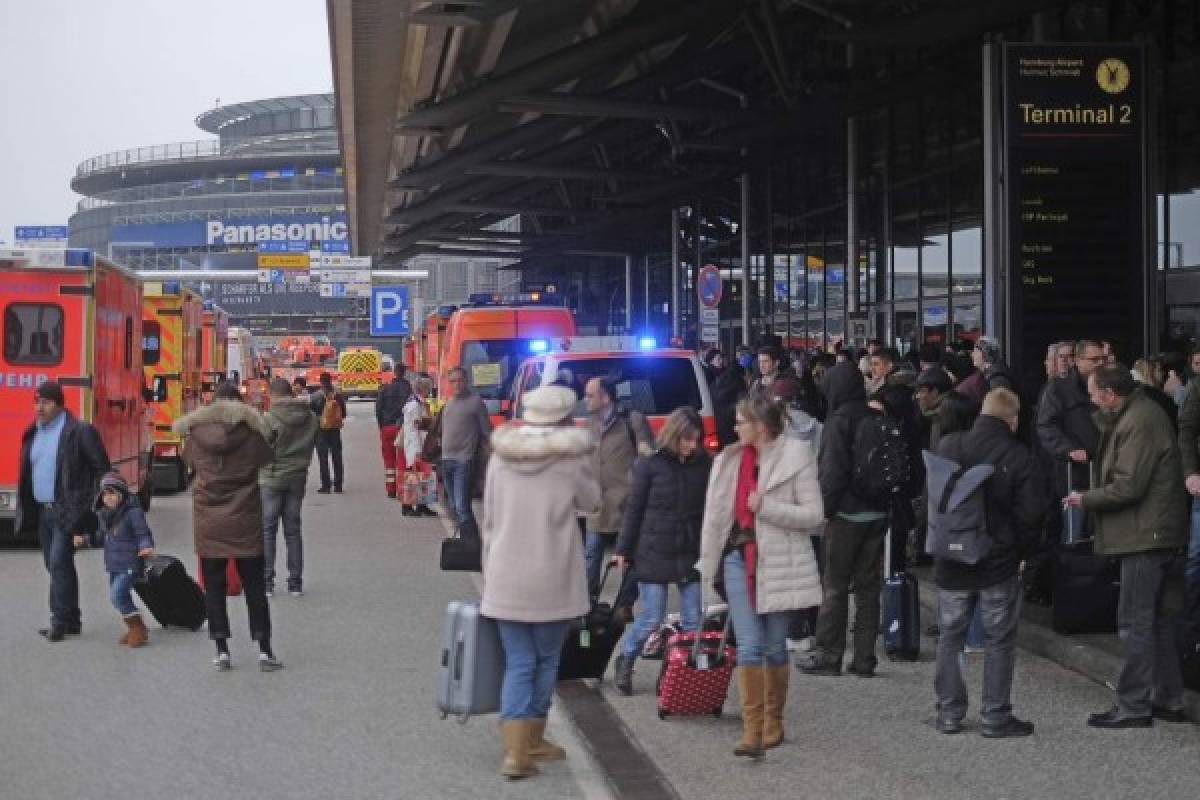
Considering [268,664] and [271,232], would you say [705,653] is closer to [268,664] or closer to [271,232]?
[268,664]

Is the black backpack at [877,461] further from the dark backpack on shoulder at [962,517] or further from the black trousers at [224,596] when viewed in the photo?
the black trousers at [224,596]

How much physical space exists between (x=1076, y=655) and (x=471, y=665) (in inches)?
166

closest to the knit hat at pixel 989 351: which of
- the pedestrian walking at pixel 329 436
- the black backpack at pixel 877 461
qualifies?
the black backpack at pixel 877 461

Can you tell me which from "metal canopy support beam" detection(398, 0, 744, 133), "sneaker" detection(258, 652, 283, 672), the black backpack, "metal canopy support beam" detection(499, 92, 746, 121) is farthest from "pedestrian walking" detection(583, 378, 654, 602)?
"metal canopy support beam" detection(499, 92, 746, 121)

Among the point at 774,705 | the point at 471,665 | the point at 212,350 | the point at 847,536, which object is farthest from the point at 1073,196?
the point at 212,350

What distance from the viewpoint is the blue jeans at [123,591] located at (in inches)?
483

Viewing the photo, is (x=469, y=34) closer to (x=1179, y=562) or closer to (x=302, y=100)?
(x=1179, y=562)

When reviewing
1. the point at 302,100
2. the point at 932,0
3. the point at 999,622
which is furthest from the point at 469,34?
the point at 302,100

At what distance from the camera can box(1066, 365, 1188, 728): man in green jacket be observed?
30.1 feet

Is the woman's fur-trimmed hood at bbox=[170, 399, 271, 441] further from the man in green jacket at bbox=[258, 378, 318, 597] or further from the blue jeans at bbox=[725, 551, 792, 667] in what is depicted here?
the blue jeans at bbox=[725, 551, 792, 667]

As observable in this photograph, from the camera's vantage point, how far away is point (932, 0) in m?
19.2

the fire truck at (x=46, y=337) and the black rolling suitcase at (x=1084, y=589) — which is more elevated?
the fire truck at (x=46, y=337)

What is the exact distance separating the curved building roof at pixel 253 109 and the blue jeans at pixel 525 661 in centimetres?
14056

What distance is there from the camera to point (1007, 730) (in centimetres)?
912
